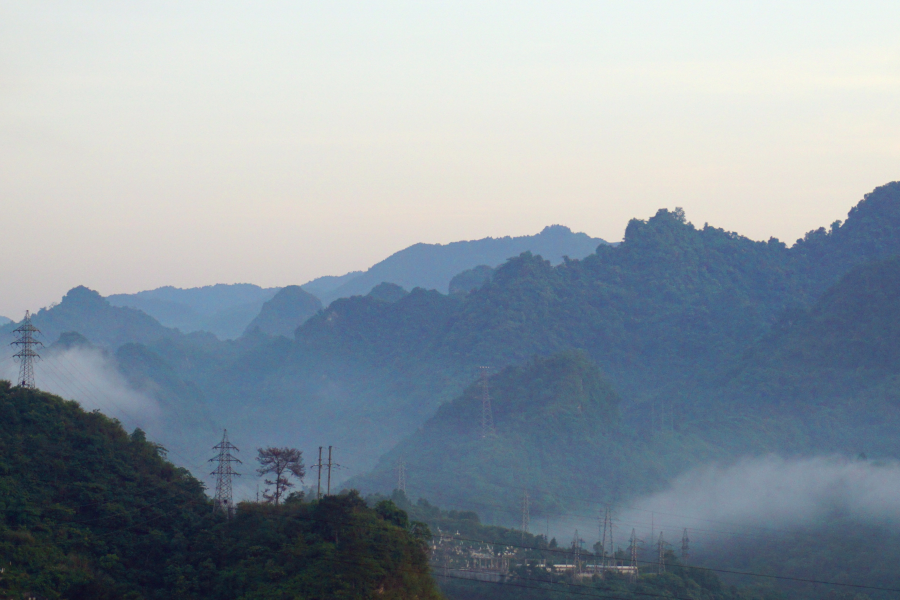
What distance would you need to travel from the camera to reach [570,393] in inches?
4801

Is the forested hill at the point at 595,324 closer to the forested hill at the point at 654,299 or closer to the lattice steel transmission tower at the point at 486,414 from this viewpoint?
the forested hill at the point at 654,299

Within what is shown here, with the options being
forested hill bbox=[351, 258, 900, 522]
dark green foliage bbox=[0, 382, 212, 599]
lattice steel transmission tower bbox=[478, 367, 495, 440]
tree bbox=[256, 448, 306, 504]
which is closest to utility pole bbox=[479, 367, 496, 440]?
lattice steel transmission tower bbox=[478, 367, 495, 440]

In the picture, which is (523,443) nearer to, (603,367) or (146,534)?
(603,367)

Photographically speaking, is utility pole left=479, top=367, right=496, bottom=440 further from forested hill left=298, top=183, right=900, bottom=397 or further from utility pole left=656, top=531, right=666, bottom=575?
utility pole left=656, top=531, right=666, bottom=575

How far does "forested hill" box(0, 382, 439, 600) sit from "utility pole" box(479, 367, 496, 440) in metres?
78.0

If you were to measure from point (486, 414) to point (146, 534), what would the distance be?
283 feet

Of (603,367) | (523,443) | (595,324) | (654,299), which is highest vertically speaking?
(654,299)

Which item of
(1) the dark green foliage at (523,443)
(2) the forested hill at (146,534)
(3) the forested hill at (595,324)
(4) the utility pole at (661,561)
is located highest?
(3) the forested hill at (595,324)

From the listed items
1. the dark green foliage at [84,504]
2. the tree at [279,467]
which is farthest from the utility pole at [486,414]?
the dark green foliage at [84,504]

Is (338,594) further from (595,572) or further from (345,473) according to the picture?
(345,473)

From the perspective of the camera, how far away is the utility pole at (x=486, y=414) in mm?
119500

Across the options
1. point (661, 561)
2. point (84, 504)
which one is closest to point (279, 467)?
point (84, 504)

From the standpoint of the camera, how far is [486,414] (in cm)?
12338

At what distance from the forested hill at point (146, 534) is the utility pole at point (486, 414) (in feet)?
256
